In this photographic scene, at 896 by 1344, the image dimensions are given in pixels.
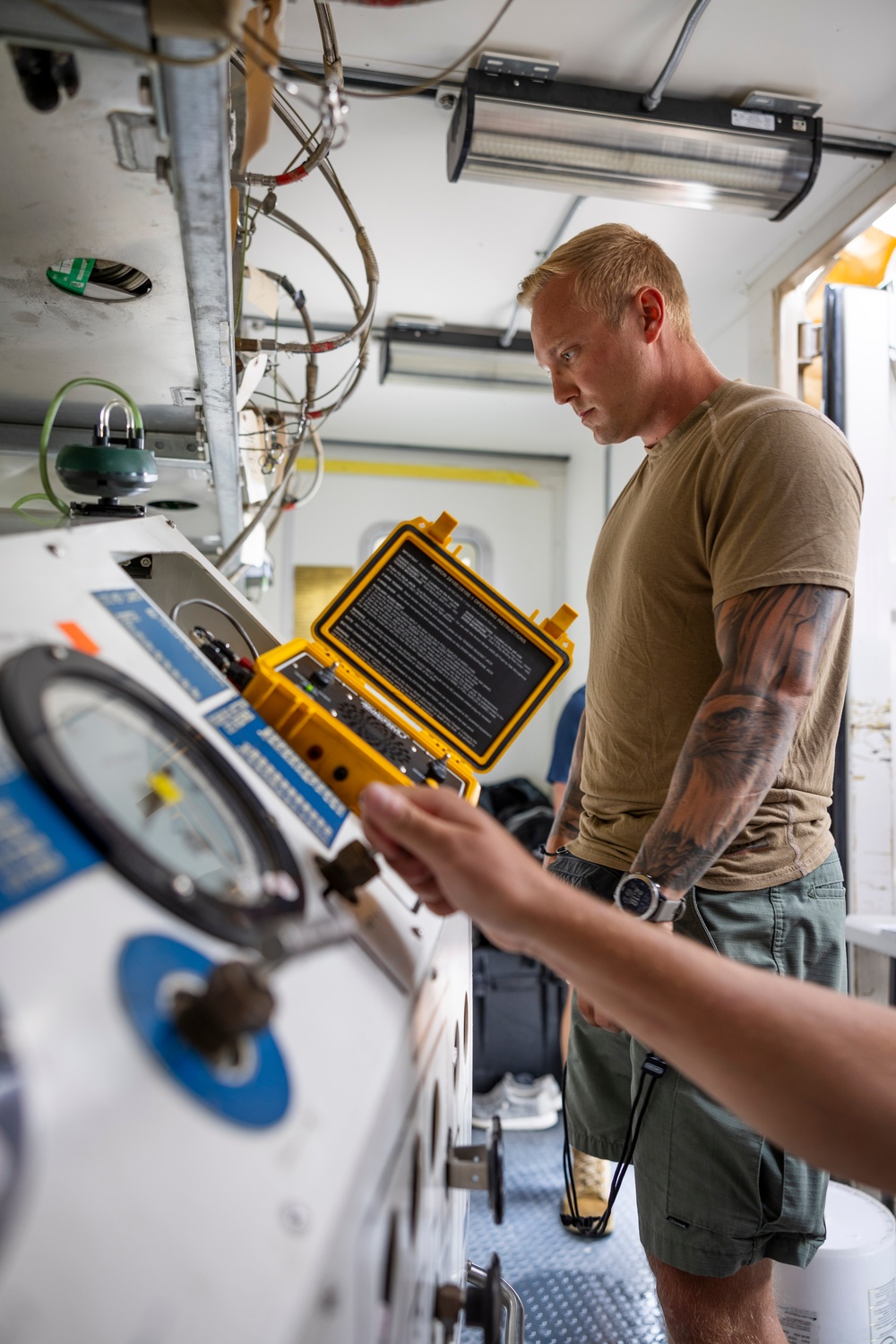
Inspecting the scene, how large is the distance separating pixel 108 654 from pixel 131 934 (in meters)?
0.29

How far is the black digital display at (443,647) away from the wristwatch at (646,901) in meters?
0.28

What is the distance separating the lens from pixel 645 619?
1.43 meters

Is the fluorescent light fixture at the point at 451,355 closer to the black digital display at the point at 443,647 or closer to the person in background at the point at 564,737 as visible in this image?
the person in background at the point at 564,737

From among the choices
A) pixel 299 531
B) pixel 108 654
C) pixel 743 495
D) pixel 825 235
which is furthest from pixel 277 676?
pixel 299 531

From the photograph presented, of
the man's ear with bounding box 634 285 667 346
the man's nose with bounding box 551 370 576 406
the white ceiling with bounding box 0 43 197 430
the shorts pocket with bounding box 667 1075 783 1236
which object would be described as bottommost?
the shorts pocket with bounding box 667 1075 783 1236

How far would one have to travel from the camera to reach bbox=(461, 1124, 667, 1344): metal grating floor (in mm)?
1970

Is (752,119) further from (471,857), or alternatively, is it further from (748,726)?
(471,857)

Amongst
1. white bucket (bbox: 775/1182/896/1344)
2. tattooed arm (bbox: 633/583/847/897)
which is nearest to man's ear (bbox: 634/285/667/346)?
tattooed arm (bbox: 633/583/847/897)

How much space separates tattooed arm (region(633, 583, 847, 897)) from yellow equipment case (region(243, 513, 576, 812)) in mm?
239

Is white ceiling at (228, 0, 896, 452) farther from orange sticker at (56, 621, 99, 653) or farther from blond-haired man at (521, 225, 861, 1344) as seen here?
orange sticker at (56, 621, 99, 653)

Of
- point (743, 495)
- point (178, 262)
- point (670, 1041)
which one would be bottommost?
point (670, 1041)

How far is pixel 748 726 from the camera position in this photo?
1.18 metres

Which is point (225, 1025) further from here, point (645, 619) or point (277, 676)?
point (645, 619)

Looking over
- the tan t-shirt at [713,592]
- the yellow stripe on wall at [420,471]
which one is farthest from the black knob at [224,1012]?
the yellow stripe on wall at [420,471]
